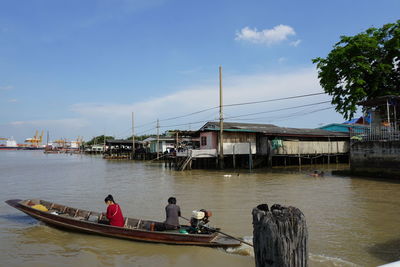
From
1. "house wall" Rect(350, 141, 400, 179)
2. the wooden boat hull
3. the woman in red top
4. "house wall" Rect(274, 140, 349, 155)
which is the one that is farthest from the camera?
"house wall" Rect(274, 140, 349, 155)

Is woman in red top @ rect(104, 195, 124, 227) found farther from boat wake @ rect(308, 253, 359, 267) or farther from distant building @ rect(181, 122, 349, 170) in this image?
distant building @ rect(181, 122, 349, 170)

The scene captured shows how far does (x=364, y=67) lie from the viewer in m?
20.8

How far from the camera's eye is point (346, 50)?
2177 centimetres

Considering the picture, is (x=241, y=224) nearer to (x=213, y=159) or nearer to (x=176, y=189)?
(x=176, y=189)

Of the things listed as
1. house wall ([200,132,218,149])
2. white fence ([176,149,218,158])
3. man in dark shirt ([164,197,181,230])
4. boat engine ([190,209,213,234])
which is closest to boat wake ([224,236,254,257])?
boat engine ([190,209,213,234])

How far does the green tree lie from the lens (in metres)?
21.2

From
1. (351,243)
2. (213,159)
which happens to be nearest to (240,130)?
(213,159)

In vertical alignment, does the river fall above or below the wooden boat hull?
below

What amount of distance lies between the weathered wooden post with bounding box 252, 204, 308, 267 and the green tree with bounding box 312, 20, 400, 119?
20670mm

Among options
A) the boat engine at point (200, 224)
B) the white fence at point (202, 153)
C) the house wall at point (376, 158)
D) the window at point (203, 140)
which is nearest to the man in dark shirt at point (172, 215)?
the boat engine at point (200, 224)

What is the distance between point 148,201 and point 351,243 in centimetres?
862

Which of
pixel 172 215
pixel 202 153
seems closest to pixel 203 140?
pixel 202 153

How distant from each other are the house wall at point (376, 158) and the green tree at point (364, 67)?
3198 millimetres

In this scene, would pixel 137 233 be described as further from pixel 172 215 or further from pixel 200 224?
pixel 200 224
